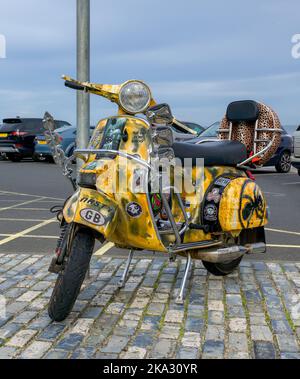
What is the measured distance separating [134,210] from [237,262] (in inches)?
59.2

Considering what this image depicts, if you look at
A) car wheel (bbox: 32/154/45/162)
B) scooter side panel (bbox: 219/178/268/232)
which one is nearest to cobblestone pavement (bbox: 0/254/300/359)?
scooter side panel (bbox: 219/178/268/232)

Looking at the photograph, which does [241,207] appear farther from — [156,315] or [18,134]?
[18,134]

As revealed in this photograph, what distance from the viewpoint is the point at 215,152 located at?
4430 mm

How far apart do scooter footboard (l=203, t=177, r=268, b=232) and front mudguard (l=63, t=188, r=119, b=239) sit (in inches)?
34.1

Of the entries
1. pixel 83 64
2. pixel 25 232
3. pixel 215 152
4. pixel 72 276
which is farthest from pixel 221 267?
pixel 25 232

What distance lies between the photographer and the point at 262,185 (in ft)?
43.7

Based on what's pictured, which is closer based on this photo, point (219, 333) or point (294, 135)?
point (219, 333)

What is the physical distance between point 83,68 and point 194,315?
2.42 metres

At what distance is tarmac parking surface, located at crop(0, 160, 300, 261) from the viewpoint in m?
6.25

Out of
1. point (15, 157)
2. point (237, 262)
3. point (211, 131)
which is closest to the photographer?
point (237, 262)

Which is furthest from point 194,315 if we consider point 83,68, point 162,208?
point 83,68

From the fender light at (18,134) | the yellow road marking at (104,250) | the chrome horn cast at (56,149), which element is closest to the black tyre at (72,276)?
the chrome horn cast at (56,149)

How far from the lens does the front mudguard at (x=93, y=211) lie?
3.67 metres
